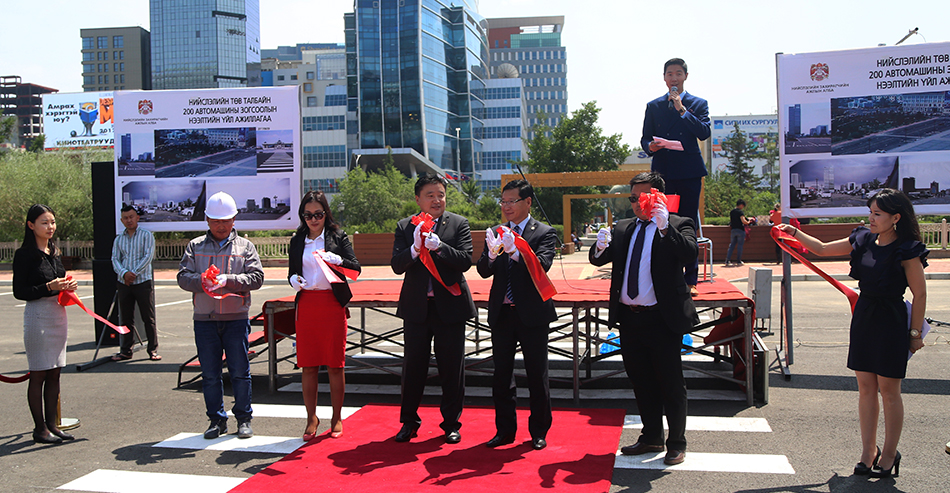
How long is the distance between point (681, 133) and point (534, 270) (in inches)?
133

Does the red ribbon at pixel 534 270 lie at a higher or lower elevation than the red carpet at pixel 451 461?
higher

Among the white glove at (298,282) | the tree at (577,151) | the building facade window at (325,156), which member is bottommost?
the white glove at (298,282)

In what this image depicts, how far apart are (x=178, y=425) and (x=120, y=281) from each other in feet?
14.1

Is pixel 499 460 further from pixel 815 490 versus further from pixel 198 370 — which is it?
pixel 198 370

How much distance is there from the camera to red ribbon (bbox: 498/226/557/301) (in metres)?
4.89

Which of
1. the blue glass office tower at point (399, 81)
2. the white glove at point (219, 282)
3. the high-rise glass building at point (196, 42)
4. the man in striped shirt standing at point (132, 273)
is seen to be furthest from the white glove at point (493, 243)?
the high-rise glass building at point (196, 42)

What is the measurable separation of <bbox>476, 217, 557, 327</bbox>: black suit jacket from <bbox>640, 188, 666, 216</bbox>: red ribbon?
2.50ft

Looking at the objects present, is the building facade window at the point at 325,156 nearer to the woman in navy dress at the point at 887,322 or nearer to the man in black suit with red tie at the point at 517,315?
the man in black suit with red tie at the point at 517,315

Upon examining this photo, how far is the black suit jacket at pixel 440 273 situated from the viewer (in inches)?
199

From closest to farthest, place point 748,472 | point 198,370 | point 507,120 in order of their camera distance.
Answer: point 748,472 < point 198,370 < point 507,120

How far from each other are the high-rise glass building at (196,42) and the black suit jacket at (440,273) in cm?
16646

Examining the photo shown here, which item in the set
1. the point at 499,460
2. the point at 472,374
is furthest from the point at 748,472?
the point at 472,374

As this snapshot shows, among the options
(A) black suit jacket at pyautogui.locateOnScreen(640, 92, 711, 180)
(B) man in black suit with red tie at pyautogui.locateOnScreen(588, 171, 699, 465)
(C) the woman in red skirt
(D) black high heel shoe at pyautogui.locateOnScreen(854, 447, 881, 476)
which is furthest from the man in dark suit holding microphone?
(C) the woman in red skirt

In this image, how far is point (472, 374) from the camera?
7.79 meters
